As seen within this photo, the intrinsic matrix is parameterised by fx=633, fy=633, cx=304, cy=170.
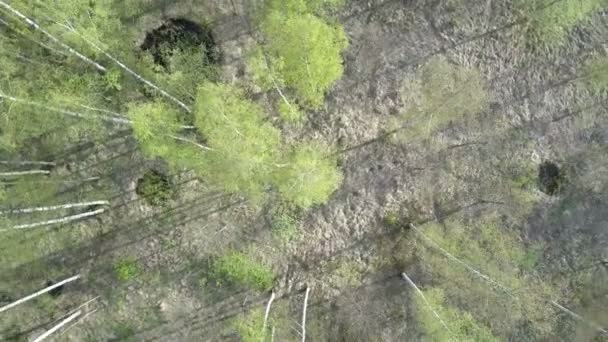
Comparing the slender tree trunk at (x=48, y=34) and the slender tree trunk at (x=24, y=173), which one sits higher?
the slender tree trunk at (x=48, y=34)

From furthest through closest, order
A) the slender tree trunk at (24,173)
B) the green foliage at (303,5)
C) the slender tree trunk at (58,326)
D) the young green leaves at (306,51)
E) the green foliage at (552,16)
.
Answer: the green foliage at (552,16)
the slender tree trunk at (24,173)
the green foliage at (303,5)
the young green leaves at (306,51)
the slender tree trunk at (58,326)

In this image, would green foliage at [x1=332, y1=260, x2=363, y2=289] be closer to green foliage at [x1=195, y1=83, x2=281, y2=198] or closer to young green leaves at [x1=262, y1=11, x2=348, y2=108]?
green foliage at [x1=195, y1=83, x2=281, y2=198]

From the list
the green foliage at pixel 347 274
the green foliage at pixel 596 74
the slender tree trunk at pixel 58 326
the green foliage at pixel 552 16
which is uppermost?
the green foliage at pixel 552 16

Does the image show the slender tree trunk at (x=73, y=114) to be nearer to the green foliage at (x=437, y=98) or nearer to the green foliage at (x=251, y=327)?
the green foliage at (x=251, y=327)

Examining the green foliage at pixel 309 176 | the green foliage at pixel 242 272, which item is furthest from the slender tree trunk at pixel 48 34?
the green foliage at pixel 242 272

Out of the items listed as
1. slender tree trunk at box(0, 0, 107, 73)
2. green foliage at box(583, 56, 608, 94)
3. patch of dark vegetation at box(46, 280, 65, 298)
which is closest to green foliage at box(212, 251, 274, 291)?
patch of dark vegetation at box(46, 280, 65, 298)

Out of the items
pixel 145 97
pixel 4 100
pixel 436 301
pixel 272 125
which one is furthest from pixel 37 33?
pixel 436 301
